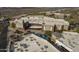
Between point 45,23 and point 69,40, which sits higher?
point 45,23

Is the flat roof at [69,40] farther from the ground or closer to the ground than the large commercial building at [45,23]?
closer to the ground

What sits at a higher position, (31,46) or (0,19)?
(0,19)

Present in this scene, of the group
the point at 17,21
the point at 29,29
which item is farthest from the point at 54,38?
the point at 17,21

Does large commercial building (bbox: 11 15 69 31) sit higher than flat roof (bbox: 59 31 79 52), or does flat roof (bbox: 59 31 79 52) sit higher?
large commercial building (bbox: 11 15 69 31)

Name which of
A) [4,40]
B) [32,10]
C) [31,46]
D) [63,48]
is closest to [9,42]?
[4,40]
